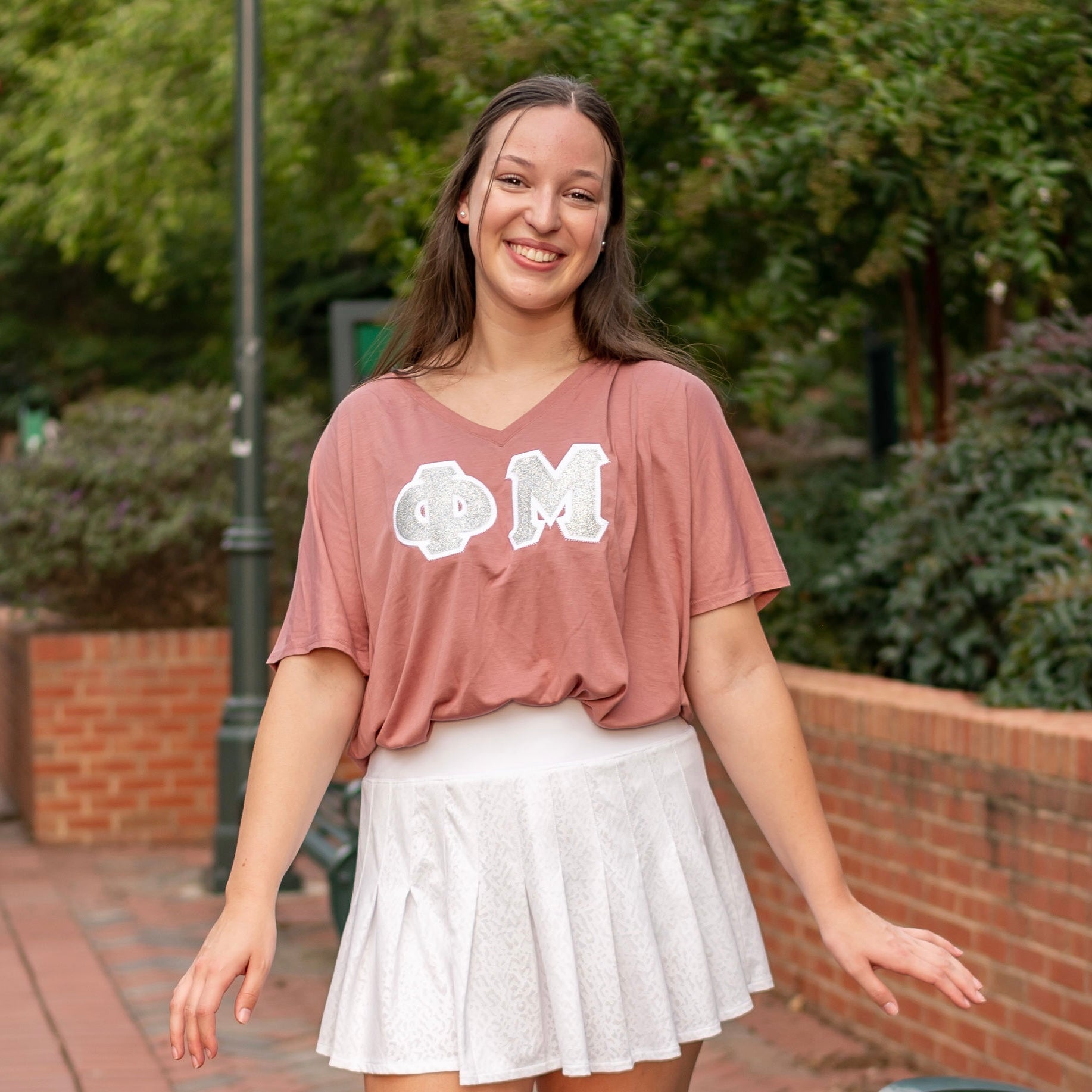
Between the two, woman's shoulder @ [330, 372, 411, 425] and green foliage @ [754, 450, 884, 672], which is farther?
green foliage @ [754, 450, 884, 672]

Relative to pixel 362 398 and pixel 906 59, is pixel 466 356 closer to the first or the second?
pixel 362 398

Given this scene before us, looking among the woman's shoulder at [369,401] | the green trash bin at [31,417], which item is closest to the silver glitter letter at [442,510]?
the woman's shoulder at [369,401]

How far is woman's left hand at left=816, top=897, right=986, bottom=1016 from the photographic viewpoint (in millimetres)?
2156

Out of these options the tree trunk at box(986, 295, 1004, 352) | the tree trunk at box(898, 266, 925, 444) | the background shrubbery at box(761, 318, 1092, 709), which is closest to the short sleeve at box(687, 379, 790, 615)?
the background shrubbery at box(761, 318, 1092, 709)

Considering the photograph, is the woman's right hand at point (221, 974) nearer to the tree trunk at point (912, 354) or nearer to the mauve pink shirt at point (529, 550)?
the mauve pink shirt at point (529, 550)

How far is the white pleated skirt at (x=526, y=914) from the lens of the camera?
86.2 inches

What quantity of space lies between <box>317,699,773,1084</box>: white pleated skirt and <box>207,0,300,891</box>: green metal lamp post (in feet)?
16.9

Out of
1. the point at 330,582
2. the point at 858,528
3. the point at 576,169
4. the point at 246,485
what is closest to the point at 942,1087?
the point at 330,582

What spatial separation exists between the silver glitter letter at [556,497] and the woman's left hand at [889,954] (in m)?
0.60

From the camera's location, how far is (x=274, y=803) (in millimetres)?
2254

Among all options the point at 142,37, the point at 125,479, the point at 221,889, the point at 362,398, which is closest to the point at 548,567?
the point at 362,398

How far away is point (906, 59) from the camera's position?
224 inches

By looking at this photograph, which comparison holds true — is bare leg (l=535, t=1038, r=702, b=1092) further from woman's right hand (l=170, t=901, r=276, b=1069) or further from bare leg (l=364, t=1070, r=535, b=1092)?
woman's right hand (l=170, t=901, r=276, b=1069)

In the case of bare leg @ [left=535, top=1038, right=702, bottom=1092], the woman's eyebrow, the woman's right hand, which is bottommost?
bare leg @ [left=535, top=1038, right=702, bottom=1092]
